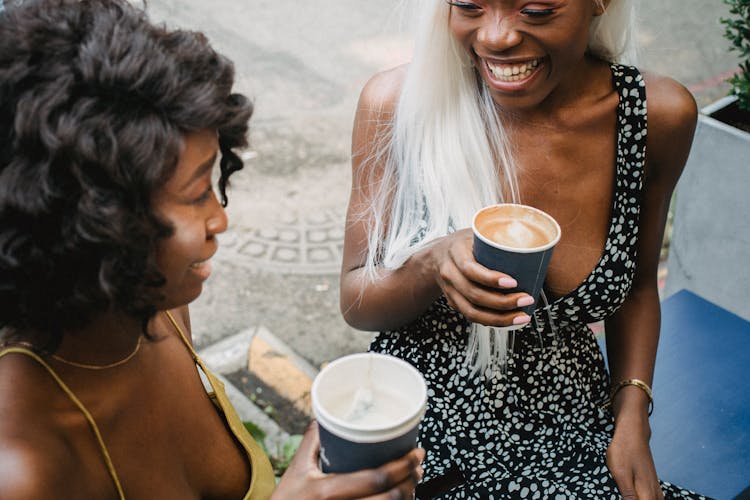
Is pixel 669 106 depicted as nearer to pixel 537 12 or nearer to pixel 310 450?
pixel 537 12

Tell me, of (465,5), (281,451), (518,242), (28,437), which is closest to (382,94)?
(465,5)

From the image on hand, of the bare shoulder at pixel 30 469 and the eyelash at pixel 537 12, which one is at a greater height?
the eyelash at pixel 537 12

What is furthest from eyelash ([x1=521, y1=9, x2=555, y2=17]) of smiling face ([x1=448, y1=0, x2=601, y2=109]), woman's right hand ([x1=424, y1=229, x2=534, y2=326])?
woman's right hand ([x1=424, y1=229, x2=534, y2=326])

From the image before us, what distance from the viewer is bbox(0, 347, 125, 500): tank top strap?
→ 142 cm

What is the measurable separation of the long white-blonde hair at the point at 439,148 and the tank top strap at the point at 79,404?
96 centimetres

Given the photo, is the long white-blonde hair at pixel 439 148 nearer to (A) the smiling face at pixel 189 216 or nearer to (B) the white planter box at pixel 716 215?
(A) the smiling face at pixel 189 216

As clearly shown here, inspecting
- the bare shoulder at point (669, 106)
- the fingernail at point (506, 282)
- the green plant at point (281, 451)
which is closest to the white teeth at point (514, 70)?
the bare shoulder at point (669, 106)

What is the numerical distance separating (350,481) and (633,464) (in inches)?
43.7

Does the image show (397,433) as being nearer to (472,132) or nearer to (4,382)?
(4,382)

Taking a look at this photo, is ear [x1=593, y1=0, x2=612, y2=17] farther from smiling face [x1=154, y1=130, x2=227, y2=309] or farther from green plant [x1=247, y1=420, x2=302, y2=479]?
green plant [x1=247, y1=420, x2=302, y2=479]

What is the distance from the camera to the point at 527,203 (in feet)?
7.55

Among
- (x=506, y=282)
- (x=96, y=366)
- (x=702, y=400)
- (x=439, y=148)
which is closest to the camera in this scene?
(x=96, y=366)

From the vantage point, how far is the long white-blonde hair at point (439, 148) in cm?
221

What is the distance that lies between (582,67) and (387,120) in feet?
2.05
